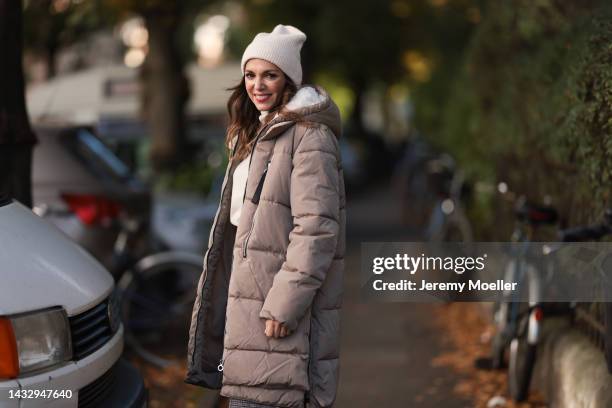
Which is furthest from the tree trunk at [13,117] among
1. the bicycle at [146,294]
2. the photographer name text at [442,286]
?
the photographer name text at [442,286]

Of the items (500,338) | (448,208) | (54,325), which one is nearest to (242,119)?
(54,325)

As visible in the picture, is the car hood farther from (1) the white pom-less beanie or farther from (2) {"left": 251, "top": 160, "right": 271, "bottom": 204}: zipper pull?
(1) the white pom-less beanie

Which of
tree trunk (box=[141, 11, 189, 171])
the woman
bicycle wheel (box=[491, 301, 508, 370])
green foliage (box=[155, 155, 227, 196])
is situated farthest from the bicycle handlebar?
tree trunk (box=[141, 11, 189, 171])

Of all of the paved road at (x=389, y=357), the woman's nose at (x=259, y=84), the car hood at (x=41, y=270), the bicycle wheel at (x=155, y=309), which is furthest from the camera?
the bicycle wheel at (x=155, y=309)

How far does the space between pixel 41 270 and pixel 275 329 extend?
3.18 feet

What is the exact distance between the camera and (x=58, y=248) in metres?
4.02

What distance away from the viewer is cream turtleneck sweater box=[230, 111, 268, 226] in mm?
3609

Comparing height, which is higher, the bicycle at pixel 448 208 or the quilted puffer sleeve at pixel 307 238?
the quilted puffer sleeve at pixel 307 238

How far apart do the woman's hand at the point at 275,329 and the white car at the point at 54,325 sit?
2.54 ft

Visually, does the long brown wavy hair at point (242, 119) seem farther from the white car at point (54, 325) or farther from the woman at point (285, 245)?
the white car at point (54, 325)

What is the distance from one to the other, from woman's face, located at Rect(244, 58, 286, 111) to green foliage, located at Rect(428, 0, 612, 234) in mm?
1666

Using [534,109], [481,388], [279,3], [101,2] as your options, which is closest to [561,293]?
[481,388]

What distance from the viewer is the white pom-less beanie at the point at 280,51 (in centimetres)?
350

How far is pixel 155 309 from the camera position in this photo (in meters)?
6.90
